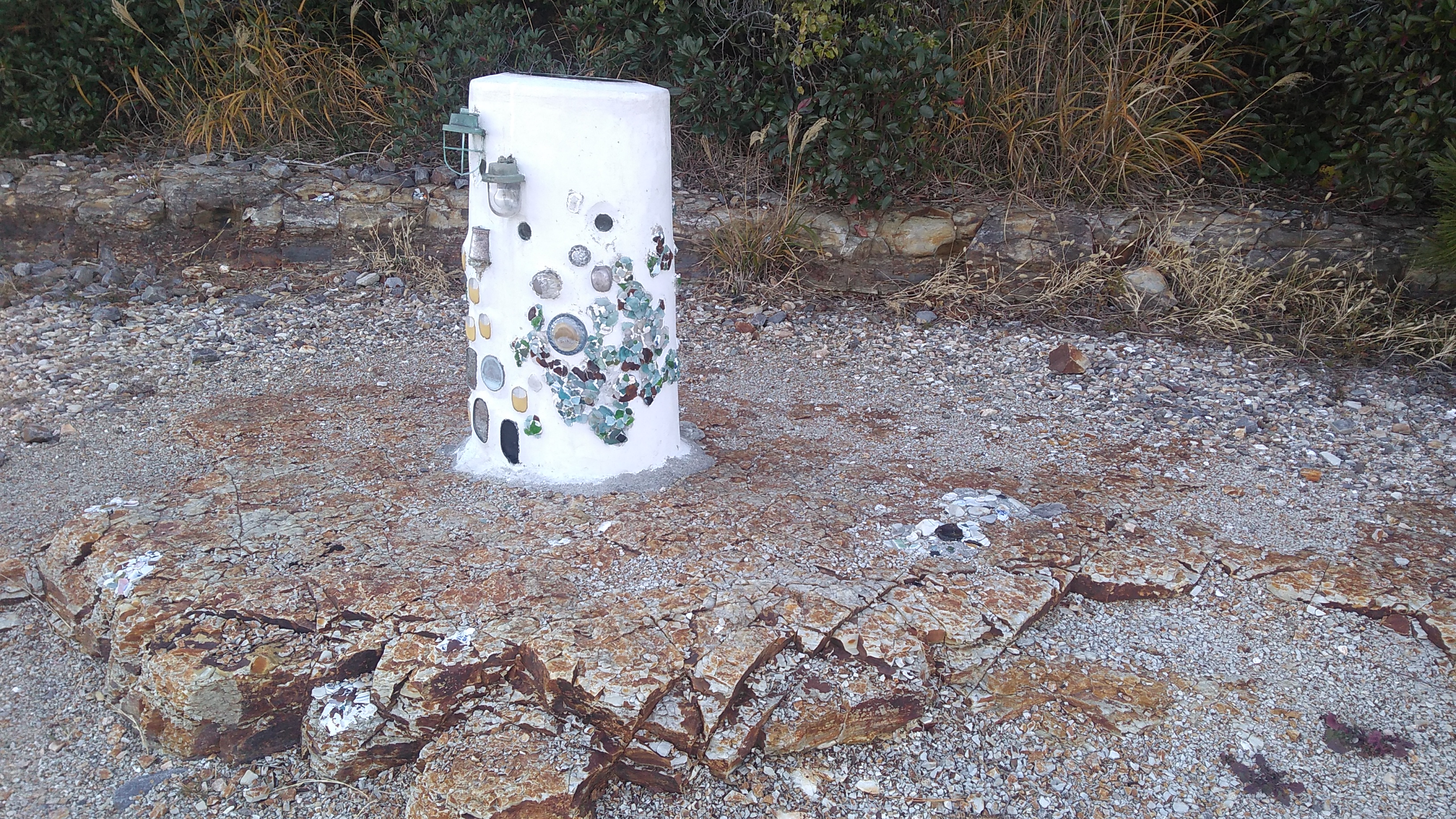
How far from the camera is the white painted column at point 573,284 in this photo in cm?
247

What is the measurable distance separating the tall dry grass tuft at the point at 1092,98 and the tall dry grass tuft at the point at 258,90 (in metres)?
3.02

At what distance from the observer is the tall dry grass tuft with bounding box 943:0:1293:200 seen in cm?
461

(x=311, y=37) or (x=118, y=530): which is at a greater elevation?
(x=311, y=37)

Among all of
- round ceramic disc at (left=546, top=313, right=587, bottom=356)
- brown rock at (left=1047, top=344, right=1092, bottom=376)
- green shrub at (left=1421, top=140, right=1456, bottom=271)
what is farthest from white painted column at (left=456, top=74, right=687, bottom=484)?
green shrub at (left=1421, top=140, right=1456, bottom=271)

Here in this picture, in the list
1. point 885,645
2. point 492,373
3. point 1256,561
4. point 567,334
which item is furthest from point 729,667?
point 1256,561

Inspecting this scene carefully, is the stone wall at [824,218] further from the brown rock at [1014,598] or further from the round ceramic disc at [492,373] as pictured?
the brown rock at [1014,598]

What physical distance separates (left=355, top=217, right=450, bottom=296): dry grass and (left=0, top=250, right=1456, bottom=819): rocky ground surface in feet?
4.34

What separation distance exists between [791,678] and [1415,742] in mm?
1345

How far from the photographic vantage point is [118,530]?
2645mm

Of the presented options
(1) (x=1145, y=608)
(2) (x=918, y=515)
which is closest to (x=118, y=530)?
(2) (x=918, y=515)

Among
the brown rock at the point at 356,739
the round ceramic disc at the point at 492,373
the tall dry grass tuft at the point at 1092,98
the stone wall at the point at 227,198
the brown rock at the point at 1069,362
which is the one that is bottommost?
the brown rock at the point at 356,739

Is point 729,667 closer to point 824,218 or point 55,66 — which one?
point 824,218

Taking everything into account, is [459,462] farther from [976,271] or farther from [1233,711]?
[976,271]

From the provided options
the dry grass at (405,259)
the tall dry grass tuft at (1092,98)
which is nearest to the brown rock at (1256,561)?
the tall dry grass tuft at (1092,98)
